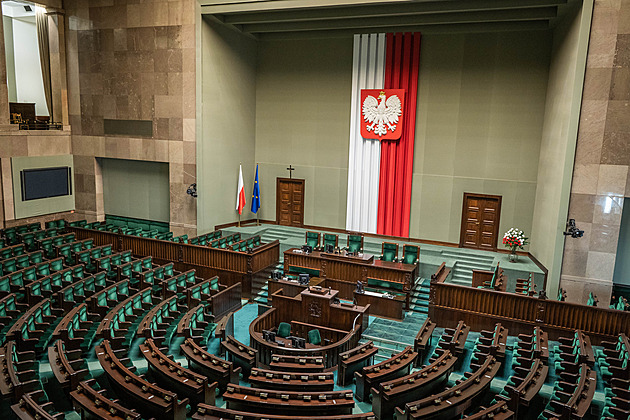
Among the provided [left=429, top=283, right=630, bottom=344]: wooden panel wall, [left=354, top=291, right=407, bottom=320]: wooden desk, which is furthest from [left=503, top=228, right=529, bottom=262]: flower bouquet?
[left=354, top=291, right=407, bottom=320]: wooden desk

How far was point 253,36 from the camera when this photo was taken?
1577 cm

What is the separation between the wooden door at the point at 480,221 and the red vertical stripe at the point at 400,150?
1.66m

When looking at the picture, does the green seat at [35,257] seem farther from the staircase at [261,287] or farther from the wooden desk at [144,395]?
the wooden desk at [144,395]

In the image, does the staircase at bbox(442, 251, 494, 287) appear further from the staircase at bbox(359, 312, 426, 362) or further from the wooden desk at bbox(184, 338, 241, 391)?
the wooden desk at bbox(184, 338, 241, 391)

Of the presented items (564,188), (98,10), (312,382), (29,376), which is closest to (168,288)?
(29,376)

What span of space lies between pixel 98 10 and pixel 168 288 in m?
9.94

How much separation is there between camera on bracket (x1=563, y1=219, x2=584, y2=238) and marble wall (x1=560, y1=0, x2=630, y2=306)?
248mm

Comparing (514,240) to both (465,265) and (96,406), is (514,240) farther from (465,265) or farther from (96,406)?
(96,406)

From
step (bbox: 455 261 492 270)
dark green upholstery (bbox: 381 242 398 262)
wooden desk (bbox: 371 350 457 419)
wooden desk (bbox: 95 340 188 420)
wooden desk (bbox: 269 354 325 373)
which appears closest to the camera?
wooden desk (bbox: 95 340 188 420)

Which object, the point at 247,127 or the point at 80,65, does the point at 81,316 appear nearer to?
the point at 247,127

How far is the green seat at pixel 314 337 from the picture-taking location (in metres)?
8.49

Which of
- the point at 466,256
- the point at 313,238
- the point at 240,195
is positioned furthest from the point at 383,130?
the point at 240,195

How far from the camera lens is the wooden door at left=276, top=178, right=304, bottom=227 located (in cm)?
1625

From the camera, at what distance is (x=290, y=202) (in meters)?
16.4
